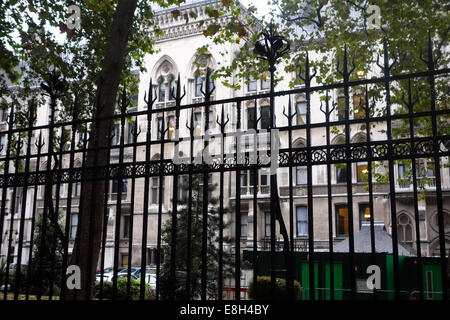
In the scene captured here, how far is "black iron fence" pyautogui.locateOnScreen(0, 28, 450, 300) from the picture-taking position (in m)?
3.96

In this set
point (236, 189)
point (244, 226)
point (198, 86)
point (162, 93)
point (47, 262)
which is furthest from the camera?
point (162, 93)

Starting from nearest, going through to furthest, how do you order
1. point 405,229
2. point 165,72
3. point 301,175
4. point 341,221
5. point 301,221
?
point 405,229 < point 341,221 < point 301,221 < point 301,175 < point 165,72

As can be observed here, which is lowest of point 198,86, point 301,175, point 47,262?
point 47,262

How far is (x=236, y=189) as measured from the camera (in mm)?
4270

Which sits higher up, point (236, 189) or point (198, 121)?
point (198, 121)

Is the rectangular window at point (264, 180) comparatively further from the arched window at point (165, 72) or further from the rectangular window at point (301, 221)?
the arched window at point (165, 72)

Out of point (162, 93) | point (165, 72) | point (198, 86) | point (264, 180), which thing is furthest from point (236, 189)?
point (165, 72)

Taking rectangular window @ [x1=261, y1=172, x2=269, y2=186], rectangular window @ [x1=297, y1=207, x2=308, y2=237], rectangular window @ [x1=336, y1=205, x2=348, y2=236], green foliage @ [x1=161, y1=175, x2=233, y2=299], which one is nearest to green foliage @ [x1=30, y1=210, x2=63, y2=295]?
green foliage @ [x1=161, y1=175, x2=233, y2=299]

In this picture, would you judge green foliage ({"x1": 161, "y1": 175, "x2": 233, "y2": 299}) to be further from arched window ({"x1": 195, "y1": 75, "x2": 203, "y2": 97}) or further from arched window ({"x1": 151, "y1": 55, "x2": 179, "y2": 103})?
arched window ({"x1": 151, "y1": 55, "x2": 179, "y2": 103})

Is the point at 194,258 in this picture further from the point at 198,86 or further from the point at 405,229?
the point at 198,86
